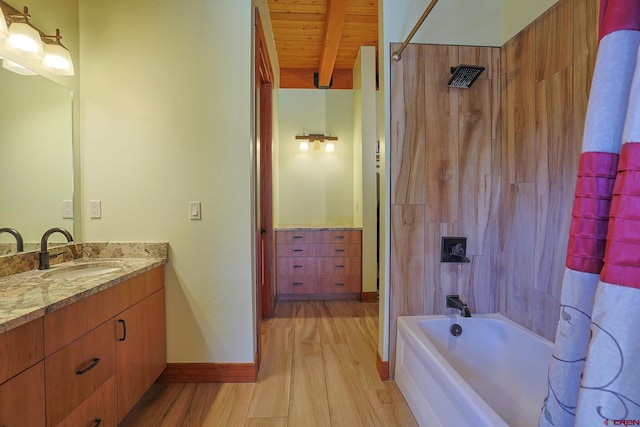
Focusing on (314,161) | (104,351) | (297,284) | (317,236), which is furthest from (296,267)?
(104,351)

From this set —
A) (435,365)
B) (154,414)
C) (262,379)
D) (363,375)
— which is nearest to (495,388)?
(435,365)

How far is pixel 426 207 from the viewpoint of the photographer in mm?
1826

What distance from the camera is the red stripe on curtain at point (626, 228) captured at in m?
0.54

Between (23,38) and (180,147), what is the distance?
2.71 ft

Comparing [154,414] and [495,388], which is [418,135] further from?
[154,414]

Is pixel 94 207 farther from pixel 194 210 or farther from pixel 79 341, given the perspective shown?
pixel 79 341

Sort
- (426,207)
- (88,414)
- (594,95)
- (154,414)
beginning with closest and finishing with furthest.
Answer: (594,95) < (88,414) < (154,414) < (426,207)

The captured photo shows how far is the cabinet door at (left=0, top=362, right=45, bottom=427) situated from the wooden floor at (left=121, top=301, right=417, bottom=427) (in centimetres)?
72

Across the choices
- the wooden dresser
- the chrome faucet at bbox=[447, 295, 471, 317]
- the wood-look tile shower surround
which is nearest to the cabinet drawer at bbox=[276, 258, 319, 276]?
the wooden dresser

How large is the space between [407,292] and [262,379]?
112 cm

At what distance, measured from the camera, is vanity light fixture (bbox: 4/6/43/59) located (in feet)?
4.48

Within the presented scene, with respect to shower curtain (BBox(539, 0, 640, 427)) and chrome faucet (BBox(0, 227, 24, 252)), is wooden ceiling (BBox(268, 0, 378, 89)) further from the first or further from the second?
chrome faucet (BBox(0, 227, 24, 252))

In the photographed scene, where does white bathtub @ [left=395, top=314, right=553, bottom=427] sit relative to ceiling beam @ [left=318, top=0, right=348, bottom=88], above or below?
below

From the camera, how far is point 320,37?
10.9 feet
